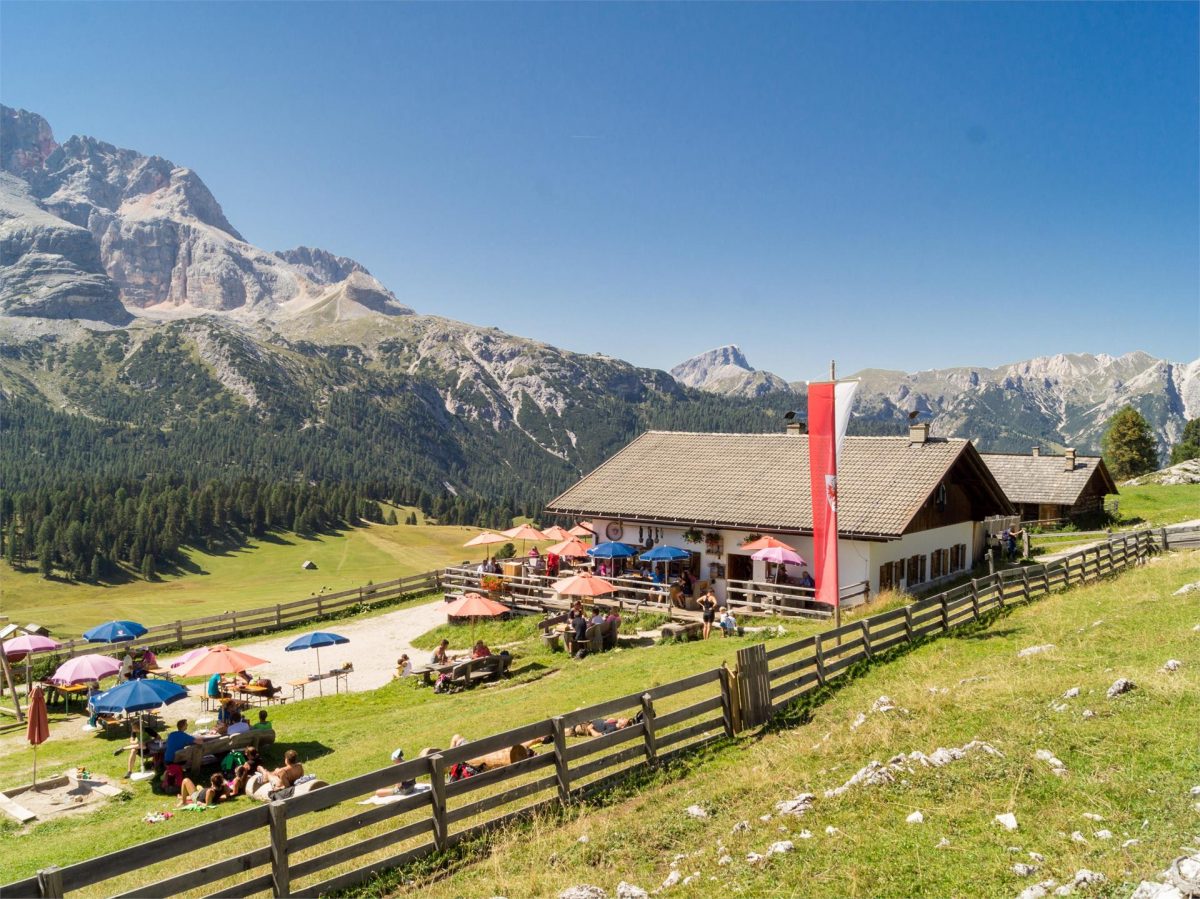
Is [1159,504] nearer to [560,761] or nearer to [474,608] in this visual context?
[474,608]

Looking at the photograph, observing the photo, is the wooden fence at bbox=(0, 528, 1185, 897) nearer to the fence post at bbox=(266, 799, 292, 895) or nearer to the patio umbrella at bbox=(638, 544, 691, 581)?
the fence post at bbox=(266, 799, 292, 895)

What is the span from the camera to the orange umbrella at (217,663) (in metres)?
20.1

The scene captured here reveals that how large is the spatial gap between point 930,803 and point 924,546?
80.7 ft

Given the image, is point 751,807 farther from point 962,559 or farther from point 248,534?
point 248,534

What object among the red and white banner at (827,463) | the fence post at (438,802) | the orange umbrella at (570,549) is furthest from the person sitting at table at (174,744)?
the orange umbrella at (570,549)

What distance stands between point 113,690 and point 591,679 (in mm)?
11398

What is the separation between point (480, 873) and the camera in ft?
29.7

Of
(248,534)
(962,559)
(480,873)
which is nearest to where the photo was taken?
(480,873)

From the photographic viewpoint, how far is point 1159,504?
57906 millimetres

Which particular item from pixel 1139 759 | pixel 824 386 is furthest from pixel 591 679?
pixel 1139 759

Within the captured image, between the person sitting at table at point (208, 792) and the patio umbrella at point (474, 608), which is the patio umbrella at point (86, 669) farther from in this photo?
the patio umbrella at point (474, 608)

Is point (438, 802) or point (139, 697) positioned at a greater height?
point (438, 802)

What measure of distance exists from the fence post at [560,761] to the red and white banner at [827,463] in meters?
9.31

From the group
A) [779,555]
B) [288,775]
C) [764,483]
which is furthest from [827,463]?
[764,483]
